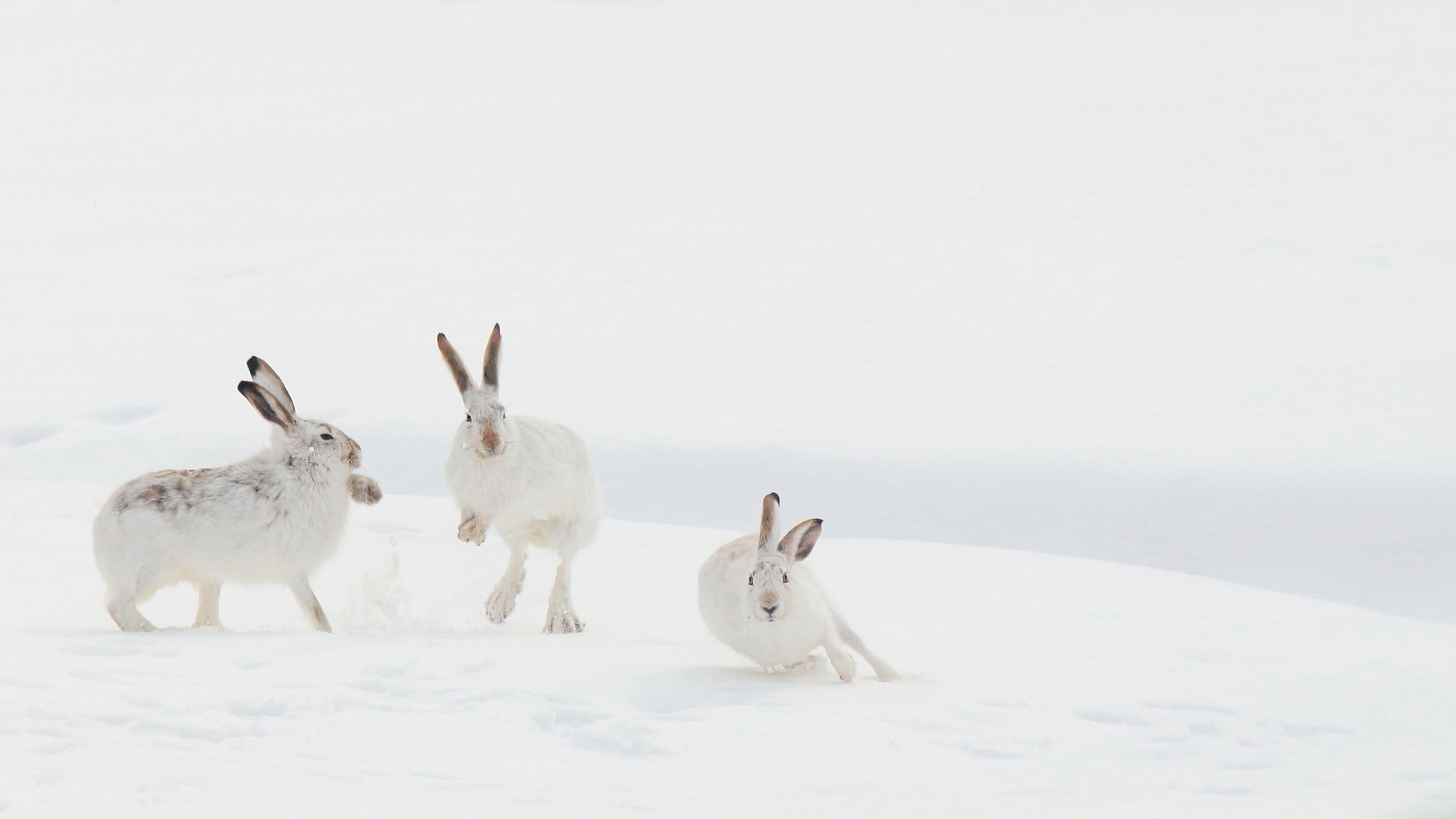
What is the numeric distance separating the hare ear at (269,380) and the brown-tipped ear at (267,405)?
0.03 meters

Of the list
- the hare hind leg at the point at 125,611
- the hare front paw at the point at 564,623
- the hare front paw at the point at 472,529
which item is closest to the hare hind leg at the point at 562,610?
the hare front paw at the point at 564,623

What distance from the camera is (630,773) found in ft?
12.9

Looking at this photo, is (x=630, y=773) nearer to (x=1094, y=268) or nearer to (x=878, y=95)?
(x=1094, y=268)

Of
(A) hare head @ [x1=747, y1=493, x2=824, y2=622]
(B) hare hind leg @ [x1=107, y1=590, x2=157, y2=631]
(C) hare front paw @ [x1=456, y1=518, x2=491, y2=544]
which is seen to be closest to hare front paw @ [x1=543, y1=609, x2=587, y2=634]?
(C) hare front paw @ [x1=456, y1=518, x2=491, y2=544]

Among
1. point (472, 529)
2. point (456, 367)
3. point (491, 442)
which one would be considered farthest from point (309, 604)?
point (456, 367)

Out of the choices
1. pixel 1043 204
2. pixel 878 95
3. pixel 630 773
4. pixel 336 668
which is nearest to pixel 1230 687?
pixel 630 773

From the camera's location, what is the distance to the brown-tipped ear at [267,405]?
566cm

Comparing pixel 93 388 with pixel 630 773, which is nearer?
pixel 630 773

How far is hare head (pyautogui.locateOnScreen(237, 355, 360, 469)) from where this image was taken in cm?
580

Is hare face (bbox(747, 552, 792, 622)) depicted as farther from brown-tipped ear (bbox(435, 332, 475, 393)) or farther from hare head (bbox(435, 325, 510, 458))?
brown-tipped ear (bbox(435, 332, 475, 393))

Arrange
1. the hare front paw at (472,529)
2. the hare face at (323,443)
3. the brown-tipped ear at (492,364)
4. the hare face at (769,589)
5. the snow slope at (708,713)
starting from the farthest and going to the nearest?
the brown-tipped ear at (492,364) → the hare front paw at (472,529) → the hare face at (323,443) → the hare face at (769,589) → the snow slope at (708,713)

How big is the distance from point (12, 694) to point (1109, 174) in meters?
16.3

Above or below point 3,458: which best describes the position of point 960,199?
above

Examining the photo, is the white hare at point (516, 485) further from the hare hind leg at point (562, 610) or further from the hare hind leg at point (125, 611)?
the hare hind leg at point (125, 611)
